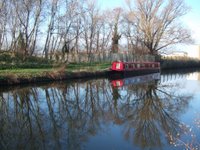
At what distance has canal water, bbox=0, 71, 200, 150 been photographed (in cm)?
627

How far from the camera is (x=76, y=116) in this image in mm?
8828

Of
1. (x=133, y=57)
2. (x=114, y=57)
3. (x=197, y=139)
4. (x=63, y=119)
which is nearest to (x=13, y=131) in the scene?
(x=63, y=119)

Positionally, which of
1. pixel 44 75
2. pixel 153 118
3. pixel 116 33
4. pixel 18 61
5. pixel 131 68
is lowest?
pixel 153 118

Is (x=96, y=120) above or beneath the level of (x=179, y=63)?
beneath

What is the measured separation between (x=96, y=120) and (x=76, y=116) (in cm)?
76

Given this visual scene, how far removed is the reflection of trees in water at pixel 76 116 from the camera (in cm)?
650

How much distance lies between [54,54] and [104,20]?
11.2 metres

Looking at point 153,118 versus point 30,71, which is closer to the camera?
point 153,118

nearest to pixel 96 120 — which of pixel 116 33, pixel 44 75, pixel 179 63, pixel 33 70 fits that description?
pixel 44 75

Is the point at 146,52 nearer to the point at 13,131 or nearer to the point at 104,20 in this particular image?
the point at 104,20

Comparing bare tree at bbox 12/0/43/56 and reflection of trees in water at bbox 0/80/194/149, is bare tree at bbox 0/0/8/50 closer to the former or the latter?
bare tree at bbox 12/0/43/56

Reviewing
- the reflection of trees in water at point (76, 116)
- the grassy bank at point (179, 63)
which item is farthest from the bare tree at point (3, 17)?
the grassy bank at point (179, 63)

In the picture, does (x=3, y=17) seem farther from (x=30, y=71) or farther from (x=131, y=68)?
(x=131, y=68)

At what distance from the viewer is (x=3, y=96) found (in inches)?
470
